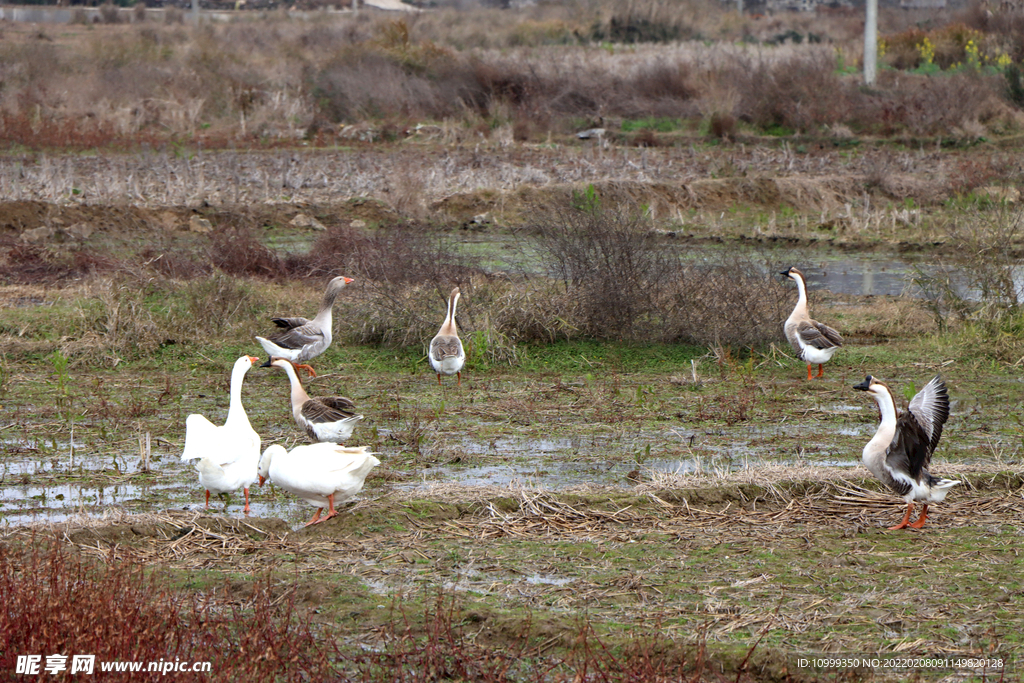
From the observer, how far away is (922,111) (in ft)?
104

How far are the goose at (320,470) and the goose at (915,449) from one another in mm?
3411

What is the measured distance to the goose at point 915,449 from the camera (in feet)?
22.6

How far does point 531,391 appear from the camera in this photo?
1144 centimetres

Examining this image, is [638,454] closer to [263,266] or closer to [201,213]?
[263,266]

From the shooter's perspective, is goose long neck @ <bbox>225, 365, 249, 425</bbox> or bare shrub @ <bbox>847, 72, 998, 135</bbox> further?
bare shrub @ <bbox>847, 72, 998, 135</bbox>

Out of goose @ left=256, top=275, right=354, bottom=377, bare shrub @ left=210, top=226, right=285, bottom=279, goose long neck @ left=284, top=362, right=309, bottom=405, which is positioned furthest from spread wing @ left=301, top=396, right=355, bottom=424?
bare shrub @ left=210, top=226, right=285, bottom=279

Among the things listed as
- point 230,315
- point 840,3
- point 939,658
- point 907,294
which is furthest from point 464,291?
point 840,3

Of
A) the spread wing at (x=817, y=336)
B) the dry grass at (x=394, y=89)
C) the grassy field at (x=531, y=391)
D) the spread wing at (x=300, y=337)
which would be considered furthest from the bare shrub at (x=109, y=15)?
the spread wing at (x=817, y=336)

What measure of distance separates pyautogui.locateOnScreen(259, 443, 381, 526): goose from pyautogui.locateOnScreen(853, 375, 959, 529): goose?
3411 mm

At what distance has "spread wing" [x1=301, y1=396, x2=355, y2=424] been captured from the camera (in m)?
Answer: 8.77

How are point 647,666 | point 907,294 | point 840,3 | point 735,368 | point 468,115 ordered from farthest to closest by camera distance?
point 840,3
point 468,115
point 907,294
point 735,368
point 647,666

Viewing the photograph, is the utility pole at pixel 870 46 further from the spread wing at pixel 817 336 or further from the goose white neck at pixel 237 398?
the goose white neck at pixel 237 398

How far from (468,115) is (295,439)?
25.9m

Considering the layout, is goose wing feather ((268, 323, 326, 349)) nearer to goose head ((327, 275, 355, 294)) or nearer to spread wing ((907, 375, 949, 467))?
goose head ((327, 275, 355, 294))
